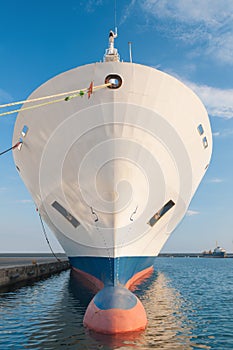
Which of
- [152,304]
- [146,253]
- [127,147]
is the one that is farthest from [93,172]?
[152,304]

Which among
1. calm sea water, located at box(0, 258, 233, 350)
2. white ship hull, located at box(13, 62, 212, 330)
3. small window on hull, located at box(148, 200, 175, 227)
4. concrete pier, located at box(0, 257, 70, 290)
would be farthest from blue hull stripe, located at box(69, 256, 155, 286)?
concrete pier, located at box(0, 257, 70, 290)

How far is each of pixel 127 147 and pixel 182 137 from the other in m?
3.04

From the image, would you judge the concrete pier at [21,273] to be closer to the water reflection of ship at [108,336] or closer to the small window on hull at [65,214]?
the water reflection of ship at [108,336]

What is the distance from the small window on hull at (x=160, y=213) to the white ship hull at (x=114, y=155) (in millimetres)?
50

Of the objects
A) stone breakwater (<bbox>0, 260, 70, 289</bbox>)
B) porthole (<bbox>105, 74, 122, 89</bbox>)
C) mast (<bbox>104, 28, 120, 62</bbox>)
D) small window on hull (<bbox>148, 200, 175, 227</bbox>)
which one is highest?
mast (<bbox>104, 28, 120, 62</bbox>)

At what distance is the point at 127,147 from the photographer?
517 inches

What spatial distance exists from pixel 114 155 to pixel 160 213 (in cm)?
429

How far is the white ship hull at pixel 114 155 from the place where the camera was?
12.9m

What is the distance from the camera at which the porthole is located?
12.9m

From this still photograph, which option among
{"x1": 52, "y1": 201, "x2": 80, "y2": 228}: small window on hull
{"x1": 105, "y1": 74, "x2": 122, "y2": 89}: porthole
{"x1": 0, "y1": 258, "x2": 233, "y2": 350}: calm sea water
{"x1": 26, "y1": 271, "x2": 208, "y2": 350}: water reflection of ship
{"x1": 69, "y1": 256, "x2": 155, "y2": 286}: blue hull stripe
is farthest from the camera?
{"x1": 52, "y1": 201, "x2": 80, "y2": 228}: small window on hull

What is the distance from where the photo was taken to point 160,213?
15.3 meters

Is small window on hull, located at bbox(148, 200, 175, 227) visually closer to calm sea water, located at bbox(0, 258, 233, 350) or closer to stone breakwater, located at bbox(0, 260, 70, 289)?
calm sea water, located at bbox(0, 258, 233, 350)

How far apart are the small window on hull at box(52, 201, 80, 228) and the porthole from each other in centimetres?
631

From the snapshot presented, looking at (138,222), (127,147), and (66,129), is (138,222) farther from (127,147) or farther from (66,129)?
(66,129)
